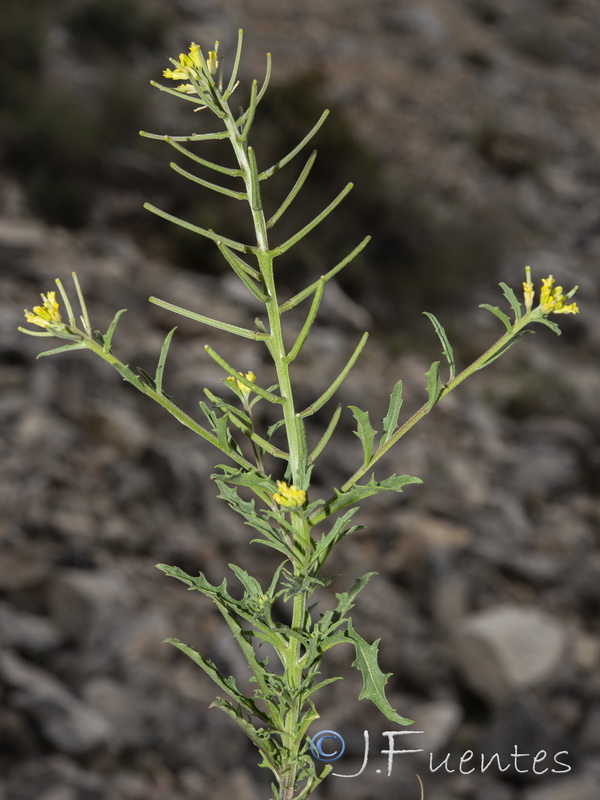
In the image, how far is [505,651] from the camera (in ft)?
8.36

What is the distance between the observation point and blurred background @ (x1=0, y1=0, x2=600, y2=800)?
7.12ft

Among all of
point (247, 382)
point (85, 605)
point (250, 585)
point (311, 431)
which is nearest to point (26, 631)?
point (85, 605)

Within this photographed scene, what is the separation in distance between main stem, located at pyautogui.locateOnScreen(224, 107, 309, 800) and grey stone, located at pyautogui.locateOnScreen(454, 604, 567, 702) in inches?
90.1

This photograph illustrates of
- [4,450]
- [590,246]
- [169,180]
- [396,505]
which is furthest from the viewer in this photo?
[590,246]

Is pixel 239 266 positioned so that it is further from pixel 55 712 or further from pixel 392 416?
pixel 55 712

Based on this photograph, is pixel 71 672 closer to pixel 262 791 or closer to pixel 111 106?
pixel 262 791

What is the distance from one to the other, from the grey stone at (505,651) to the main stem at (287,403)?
2.29m

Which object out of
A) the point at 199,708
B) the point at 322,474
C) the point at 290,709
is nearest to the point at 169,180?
the point at 322,474

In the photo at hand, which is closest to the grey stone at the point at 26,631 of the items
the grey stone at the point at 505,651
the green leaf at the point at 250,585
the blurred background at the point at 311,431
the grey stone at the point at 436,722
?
the blurred background at the point at 311,431

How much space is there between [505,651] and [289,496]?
7.85ft

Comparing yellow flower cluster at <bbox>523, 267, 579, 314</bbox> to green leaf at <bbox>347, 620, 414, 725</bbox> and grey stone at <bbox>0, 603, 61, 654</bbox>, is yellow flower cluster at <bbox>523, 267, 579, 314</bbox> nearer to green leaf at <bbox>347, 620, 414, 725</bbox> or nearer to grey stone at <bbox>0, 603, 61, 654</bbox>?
green leaf at <bbox>347, 620, 414, 725</bbox>

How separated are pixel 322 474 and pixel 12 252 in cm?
164

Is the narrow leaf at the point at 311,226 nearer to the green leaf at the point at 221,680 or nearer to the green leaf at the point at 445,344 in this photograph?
the green leaf at the point at 445,344

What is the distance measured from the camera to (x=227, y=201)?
15.1 feet
